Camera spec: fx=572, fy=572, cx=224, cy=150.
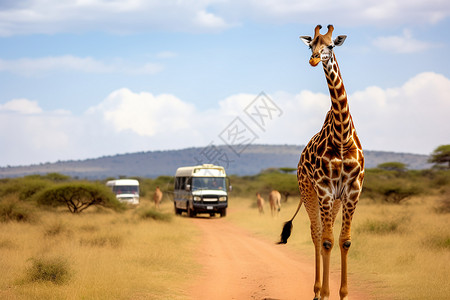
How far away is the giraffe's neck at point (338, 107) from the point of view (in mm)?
7621

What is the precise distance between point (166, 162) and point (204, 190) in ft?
472

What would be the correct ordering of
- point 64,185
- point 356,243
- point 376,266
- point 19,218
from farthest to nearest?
1. point 64,185
2. point 19,218
3. point 356,243
4. point 376,266

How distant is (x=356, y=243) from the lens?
15.4 m

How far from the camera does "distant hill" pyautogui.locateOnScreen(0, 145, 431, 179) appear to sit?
162875 millimetres

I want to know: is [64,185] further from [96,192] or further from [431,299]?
[431,299]

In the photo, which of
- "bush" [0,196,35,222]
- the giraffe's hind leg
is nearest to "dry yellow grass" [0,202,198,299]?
"bush" [0,196,35,222]

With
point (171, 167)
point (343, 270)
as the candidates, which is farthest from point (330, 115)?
point (171, 167)

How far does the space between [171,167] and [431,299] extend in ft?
522

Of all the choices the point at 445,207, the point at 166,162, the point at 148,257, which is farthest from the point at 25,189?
the point at 166,162

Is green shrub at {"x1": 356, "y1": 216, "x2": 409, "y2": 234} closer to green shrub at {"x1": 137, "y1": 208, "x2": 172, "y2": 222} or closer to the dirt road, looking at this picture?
the dirt road

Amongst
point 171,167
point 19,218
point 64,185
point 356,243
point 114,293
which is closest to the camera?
point 114,293

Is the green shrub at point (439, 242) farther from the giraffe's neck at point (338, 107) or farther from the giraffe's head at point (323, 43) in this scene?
the giraffe's head at point (323, 43)

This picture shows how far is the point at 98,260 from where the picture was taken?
12.4 m

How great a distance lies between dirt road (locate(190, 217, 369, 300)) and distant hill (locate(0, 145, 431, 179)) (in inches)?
5486
